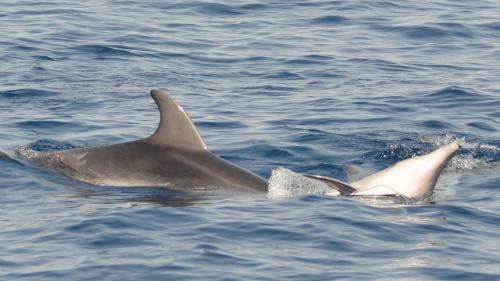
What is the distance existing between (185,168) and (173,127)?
501 millimetres

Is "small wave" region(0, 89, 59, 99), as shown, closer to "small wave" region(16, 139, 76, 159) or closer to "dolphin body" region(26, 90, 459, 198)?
"small wave" region(16, 139, 76, 159)

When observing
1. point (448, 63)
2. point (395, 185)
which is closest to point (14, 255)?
point (395, 185)

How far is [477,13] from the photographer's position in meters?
27.5

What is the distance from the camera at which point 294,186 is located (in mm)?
13406

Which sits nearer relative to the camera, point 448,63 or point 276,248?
point 276,248

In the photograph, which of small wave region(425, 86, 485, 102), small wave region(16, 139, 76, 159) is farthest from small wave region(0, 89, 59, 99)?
small wave region(425, 86, 485, 102)

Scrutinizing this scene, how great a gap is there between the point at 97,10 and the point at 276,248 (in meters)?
16.9

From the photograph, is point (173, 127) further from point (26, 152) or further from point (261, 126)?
point (261, 126)

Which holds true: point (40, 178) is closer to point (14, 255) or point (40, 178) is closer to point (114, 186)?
point (114, 186)

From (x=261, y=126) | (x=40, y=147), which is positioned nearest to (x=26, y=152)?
(x=40, y=147)

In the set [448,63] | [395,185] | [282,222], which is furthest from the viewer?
[448,63]

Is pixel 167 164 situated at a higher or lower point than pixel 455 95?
higher

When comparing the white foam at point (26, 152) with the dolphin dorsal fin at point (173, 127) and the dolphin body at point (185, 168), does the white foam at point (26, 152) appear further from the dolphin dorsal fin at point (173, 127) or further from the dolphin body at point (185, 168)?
the dolphin dorsal fin at point (173, 127)

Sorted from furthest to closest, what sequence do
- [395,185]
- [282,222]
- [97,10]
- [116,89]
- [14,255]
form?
1. [97,10]
2. [116,89]
3. [395,185]
4. [282,222]
5. [14,255]
